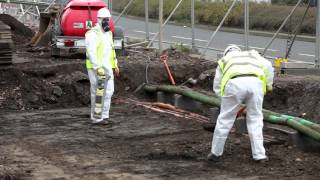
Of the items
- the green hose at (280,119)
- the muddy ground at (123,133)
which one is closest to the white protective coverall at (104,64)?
the muddy ground at (123,133)

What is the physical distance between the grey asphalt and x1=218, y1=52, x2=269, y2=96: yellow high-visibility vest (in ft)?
29.4

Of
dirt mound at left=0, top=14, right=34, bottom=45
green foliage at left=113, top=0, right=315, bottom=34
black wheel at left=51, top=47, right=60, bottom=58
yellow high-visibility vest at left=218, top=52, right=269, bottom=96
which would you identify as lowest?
dirt mound at left=0, top=14, right=34, bottom=45

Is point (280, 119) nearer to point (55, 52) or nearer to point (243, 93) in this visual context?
point (243, 93)

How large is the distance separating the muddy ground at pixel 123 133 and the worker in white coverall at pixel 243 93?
0.29 meters

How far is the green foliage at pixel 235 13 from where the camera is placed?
18.6 meters

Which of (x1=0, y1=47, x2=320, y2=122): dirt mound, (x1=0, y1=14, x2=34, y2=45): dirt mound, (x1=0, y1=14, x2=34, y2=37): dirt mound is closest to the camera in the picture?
(x1=0, y1=47, x2=320, y2=122): dirt mound

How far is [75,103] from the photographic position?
14.0 meters

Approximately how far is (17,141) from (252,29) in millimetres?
15262

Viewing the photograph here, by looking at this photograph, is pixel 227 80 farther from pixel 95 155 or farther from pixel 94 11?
pixel 94 11

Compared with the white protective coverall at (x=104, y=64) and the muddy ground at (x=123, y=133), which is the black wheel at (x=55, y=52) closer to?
the muddy ground at (x=123, y=133)

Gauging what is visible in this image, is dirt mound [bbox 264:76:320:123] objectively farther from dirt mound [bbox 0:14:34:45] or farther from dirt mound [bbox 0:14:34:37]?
dirt mound [bbox 0:14:34:37]

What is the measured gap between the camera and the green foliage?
18.6m

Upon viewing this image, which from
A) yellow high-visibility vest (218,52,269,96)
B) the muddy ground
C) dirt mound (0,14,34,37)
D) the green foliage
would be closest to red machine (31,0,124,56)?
the muddy ground

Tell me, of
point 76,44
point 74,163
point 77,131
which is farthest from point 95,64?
point 76,44
